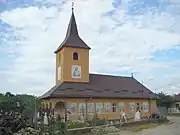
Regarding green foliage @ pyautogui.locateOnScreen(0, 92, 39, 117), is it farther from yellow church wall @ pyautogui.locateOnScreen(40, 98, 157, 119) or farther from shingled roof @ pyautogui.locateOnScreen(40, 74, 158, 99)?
yellow church wall @ pyautogui.locateOnScreen(40, 98, 157, 119)

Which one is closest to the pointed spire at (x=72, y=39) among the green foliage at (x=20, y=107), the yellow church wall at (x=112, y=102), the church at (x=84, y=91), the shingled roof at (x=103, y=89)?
the church at (x=84, y=91)

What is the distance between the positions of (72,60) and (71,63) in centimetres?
40

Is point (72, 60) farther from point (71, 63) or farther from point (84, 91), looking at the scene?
point (84, 91)

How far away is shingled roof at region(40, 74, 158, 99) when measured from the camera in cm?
3181

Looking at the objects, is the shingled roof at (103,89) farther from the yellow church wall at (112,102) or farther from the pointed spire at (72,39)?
the pointed spire at (72,39)

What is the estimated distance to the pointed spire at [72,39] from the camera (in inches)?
1377

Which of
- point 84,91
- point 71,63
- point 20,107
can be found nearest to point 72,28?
point 71,63

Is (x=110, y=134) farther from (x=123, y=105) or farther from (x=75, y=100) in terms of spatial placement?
(x=123, y=105)

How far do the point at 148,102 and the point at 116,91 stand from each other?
515cm

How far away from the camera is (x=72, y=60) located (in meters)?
34.5

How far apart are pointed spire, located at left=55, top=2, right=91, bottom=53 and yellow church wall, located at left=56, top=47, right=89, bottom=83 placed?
50cm

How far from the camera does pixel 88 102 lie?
32.8 meters

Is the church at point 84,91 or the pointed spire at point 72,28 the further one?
the pointed spire at point 72,28

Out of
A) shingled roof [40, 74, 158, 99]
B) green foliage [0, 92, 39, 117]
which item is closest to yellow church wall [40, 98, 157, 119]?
shingled roof [40, 74, 158, 99]
